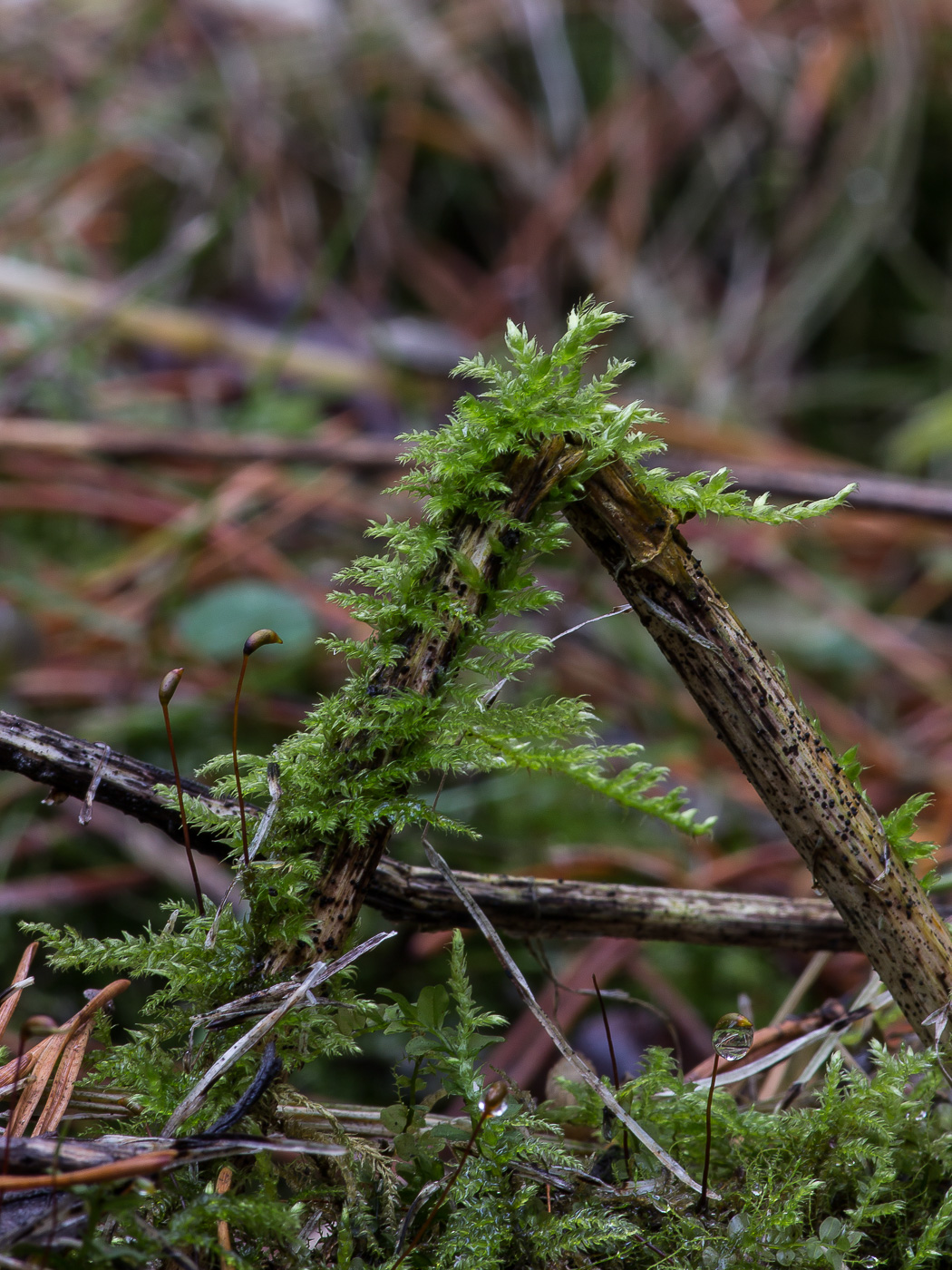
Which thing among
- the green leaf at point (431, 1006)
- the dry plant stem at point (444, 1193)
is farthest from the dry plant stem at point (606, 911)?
the dry plant stem at point (444, 1193)

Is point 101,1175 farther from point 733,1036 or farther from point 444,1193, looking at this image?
point 733,1036

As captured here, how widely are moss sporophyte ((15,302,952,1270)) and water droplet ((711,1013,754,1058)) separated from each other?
0.09 m

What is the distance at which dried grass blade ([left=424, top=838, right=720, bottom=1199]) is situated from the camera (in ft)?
3.07

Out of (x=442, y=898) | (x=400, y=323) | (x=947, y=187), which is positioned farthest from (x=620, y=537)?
(x=947, y=187)

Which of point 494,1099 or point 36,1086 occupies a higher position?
point 36,1086

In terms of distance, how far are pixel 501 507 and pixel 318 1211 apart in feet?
2.20

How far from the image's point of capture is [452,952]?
982 millimetres

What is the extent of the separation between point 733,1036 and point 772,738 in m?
0.29

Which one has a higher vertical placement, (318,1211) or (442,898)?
(442,898)

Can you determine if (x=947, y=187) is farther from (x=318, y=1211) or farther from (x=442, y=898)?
(x=318, y=1211)

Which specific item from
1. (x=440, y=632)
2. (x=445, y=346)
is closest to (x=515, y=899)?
(x=440, y=632)

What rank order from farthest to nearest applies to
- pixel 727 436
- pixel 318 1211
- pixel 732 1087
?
pixel 727 436, pixel 732 1087, pixel 318 1211

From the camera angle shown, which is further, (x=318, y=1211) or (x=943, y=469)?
(x=943, y=469)

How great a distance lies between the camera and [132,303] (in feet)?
10.3
